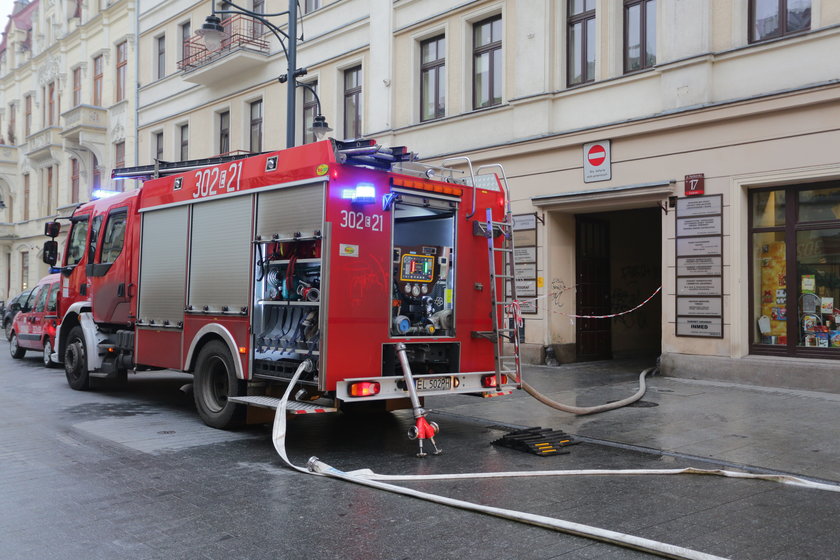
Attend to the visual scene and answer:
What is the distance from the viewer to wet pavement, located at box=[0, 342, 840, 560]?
4.51 m

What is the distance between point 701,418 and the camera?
895 centimetres

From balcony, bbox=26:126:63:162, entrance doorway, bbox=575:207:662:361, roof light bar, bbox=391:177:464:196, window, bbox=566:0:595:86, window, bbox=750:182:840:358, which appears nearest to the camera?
roof light bar, bbox=391:177:464:196

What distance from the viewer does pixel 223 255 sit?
8.28 m

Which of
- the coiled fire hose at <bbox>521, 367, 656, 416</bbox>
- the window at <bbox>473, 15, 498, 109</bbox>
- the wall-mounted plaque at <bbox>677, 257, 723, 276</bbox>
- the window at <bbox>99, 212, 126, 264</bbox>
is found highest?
the window at <bbox>473, 15, 498, 109</bbox>

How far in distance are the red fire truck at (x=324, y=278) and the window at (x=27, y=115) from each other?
34.7 m

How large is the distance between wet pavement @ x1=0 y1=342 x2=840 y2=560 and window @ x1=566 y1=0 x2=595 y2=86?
6829 mm

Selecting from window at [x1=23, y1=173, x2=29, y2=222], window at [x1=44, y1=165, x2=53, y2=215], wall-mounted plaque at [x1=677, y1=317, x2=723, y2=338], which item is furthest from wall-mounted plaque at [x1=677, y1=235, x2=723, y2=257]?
window at [x1=23, y1=173, x2=29, y2=222]

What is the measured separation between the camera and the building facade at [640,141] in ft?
36.2

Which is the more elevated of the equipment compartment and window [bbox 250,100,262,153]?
window [bbox 250,100,262,153]

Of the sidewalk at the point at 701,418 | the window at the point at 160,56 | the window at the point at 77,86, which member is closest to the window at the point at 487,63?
the sidewalk at the point at 701,418

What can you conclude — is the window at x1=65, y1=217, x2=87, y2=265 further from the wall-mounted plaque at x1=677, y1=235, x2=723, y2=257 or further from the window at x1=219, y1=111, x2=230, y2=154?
the window at x1=219, y1=111, x2=230, y2=154

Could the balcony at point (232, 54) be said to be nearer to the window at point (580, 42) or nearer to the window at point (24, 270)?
the window at point (580, 42)

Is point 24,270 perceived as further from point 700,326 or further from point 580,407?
point 580,407

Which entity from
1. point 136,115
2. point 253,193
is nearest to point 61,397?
point 253,193
